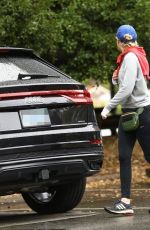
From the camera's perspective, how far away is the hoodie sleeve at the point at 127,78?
782 cm

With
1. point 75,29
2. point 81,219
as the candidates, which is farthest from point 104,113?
point 75,29

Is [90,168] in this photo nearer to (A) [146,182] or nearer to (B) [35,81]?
(B) [35,81]

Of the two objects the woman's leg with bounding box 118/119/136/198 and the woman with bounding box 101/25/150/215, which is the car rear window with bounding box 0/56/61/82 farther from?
the woman's leg with bounding box 118/119/136/198

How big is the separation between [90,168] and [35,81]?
3.32ft

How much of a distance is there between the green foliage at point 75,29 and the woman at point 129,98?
15.9 ft

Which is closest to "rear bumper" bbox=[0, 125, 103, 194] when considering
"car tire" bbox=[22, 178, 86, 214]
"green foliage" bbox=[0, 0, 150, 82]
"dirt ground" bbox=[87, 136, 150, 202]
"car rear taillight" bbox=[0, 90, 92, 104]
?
"car rear taillight" bbox=[0, 90, 92, 104]

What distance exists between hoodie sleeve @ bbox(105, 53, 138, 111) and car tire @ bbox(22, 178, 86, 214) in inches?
39.3

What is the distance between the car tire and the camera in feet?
27.6

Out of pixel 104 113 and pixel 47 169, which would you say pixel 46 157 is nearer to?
pixel 47 169

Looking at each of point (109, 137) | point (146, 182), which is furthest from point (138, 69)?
point (109, 137)

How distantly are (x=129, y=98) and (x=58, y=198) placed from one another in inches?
56.1

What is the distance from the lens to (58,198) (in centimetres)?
852

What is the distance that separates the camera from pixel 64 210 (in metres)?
8.58

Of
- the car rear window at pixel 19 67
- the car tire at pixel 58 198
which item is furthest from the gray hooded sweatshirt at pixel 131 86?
the car tire at pixel 58 198
